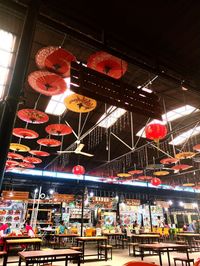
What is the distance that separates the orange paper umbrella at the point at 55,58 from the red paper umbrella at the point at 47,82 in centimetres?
13

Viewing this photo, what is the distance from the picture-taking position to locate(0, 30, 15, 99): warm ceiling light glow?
550 cm

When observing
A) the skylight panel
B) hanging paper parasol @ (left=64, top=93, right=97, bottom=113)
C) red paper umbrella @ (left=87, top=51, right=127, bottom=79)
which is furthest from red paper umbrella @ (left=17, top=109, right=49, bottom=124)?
the skylight panel

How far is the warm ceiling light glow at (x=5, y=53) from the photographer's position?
550cm

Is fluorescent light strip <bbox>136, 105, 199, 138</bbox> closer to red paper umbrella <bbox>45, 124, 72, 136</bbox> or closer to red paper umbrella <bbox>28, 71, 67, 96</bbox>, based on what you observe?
red paper umbrella <bbox>45, 124, 72, 136</bbox>

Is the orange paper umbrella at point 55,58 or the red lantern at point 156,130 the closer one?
the orange paper umbrella at point 55,58

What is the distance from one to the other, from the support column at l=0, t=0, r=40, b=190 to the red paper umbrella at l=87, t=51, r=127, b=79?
1058 mm

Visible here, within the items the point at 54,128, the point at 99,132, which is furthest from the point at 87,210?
the point at 54,128

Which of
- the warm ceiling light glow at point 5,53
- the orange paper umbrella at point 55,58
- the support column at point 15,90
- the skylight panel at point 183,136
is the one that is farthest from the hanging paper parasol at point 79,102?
the skylight panel at point 183,136

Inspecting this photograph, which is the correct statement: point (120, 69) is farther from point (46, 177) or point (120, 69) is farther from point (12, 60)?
point (46, 177)

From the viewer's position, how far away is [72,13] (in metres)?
4.21

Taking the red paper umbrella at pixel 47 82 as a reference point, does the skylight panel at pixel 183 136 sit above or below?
above

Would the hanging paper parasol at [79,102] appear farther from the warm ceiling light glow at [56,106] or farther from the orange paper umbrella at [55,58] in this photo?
the warm ceiling light glow at [56,106]

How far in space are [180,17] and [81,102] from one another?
8.69 feet

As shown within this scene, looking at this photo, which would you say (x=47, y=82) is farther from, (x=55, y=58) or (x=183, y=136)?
(x=183, y=136)
